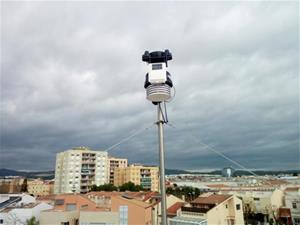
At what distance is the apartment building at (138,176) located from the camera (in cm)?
4231

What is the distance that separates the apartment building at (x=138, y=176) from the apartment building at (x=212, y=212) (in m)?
25.8

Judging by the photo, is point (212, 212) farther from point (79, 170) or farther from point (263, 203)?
point (79, 170)

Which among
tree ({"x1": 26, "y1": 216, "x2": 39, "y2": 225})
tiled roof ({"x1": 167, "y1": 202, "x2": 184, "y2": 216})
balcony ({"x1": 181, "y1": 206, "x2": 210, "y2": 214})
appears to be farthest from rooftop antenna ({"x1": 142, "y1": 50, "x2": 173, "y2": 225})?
tiled roof ({"x1": 167, "y1": 202, "x2": 184, "y2": 216})

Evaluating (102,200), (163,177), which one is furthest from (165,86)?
(102,200)

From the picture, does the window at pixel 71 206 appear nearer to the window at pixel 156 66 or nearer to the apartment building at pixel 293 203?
the window at pixel 156 66

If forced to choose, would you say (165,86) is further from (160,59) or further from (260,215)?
(260,215)

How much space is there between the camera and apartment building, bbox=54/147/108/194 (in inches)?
1503

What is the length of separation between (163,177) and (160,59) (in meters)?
1.13

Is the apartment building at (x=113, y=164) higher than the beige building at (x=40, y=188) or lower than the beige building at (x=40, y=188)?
higher

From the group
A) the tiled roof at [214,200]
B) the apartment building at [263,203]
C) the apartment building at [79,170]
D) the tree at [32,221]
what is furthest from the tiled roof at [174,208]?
the apartment building at [79,170]

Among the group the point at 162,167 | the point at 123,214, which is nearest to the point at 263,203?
the point at 123,214

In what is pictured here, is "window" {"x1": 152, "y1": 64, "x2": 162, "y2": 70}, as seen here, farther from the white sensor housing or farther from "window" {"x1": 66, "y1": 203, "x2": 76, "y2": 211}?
"window" {"x1": 66, "y1": 203, "x2": 76, "y2": 211}

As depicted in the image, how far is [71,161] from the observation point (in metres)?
38.5

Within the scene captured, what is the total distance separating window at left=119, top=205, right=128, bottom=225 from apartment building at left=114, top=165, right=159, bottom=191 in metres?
27.5
